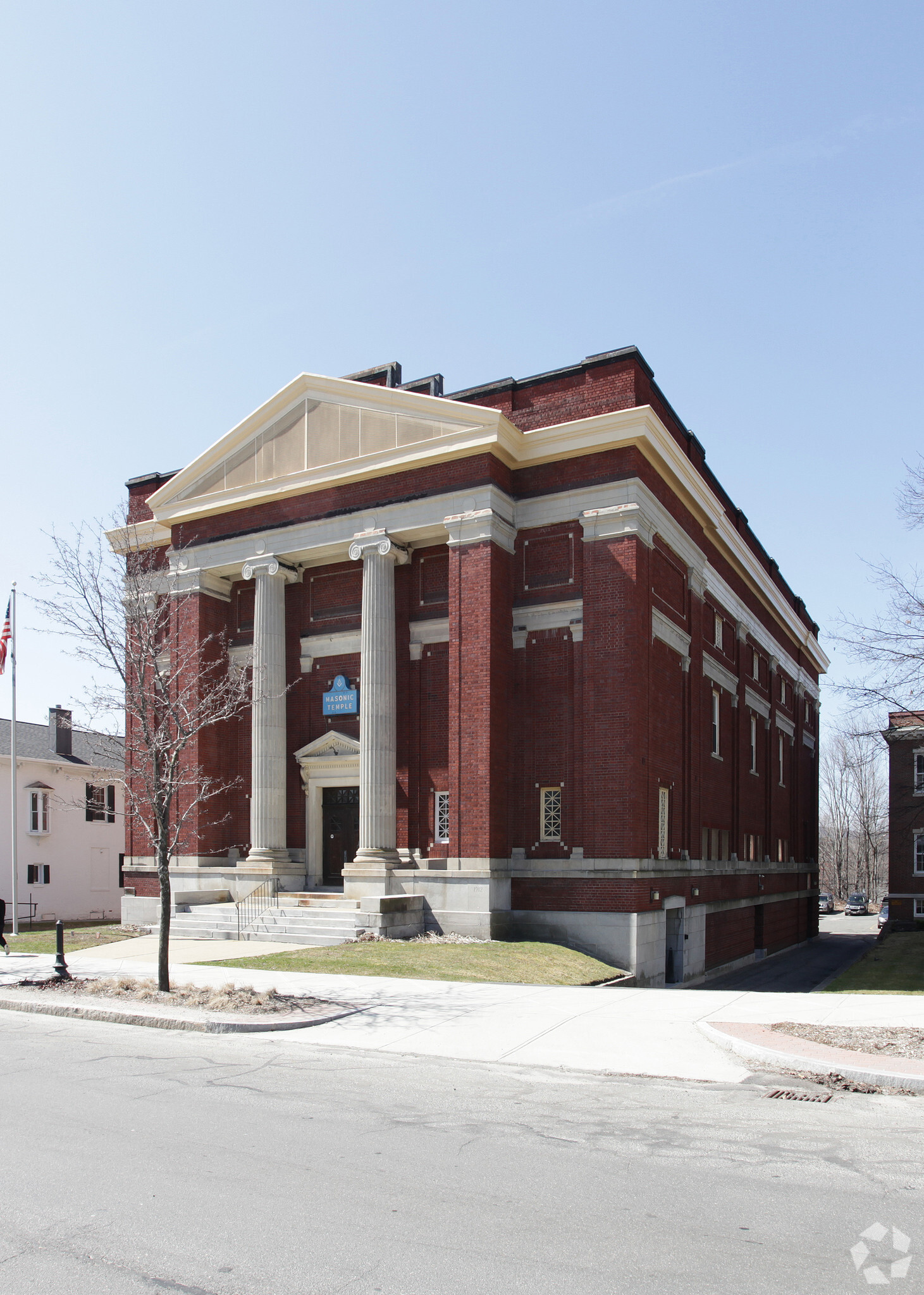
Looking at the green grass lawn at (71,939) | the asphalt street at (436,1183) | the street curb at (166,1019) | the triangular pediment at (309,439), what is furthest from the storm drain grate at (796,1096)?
the triangular pediment at (309,439)

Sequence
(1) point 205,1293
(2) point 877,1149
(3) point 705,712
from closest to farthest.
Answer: (1) point 205,1293
(2) point 877,1149
(3) point 705,712

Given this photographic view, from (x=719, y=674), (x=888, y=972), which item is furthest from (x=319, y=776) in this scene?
(x=888, y=972)

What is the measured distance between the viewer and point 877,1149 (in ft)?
25.7

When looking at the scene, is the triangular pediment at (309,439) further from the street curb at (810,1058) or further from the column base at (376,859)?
the street curb at (810,1058)

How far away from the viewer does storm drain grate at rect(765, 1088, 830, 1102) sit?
376 inches

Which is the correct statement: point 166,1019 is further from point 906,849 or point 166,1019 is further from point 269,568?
point 906,849

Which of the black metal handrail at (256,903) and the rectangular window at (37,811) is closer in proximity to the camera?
the black metal handrail at (256,903)

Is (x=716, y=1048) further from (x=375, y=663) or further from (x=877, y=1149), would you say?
(x=375, y=663)

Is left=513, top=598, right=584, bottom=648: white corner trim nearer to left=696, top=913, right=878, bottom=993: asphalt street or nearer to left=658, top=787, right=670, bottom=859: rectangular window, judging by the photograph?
left=658, top=787, right=670, bottom=859: rectangular window

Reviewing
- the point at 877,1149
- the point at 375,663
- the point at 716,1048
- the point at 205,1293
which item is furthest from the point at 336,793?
the point at 205,1293

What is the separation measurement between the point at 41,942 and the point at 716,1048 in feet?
58.8

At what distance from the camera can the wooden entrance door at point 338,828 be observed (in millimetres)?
29250

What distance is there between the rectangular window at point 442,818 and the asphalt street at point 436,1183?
15874 millimetres

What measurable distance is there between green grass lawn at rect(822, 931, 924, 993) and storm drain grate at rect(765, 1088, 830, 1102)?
8854 millimetres
